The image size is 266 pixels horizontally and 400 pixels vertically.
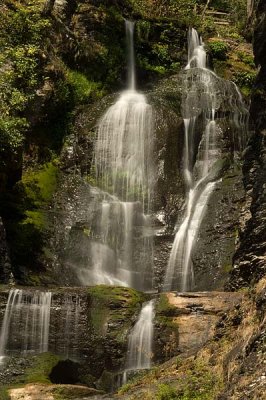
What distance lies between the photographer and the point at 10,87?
21531 millimetres

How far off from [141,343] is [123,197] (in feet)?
32.4

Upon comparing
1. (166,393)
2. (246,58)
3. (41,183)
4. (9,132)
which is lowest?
(166,393)

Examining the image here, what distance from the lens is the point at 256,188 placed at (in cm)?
1552

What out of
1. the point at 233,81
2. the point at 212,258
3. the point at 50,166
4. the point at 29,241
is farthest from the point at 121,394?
the point at 233,81

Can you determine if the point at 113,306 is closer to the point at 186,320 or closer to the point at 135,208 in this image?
the point at 186,320

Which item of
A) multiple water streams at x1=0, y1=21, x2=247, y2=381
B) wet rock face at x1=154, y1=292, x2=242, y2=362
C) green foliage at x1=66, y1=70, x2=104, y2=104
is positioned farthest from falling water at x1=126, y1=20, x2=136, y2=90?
wet rock face at x1=154, y1=292, x2=242, y2=362

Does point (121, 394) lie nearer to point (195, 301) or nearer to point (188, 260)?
point (195, 301)

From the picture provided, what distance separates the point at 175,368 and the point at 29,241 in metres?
11.9

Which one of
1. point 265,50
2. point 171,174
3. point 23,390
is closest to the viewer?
point 23,390

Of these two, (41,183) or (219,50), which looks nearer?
(41,183)

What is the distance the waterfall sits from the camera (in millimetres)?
21266

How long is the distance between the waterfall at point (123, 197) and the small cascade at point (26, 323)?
→ 4667mm

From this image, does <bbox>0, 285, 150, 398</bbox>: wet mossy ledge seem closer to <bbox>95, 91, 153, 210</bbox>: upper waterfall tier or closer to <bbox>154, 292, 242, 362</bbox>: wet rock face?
<bbox>154, 292, 242, 362</bbox>: wet rock face

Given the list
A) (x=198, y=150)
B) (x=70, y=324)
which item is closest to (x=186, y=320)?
(x=70, y=324)
